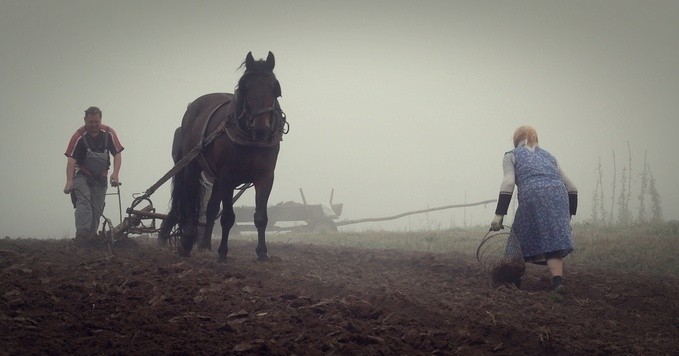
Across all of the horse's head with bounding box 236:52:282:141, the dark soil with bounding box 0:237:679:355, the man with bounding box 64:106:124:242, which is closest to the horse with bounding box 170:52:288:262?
the horse's head with bounding box 236:52:282:141

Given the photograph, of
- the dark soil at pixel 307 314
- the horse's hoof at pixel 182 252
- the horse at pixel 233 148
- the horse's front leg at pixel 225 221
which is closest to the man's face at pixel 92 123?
the horse at pixel 233 148

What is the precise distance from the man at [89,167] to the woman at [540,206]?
6.11 metres

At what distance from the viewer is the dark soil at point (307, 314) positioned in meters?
3.11

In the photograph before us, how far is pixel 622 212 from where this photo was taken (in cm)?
1585

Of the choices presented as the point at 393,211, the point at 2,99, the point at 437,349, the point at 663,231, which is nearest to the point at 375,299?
the point at 437,349

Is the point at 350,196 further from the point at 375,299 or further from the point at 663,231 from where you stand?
the point at 375,299

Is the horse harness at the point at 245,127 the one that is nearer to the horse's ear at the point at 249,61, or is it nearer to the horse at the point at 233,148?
the horse at the point at 233,148

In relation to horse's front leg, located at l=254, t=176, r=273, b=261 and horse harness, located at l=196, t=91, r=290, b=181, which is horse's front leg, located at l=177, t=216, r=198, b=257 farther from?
horse harness, located at l=196, t=91, r=290, b=181

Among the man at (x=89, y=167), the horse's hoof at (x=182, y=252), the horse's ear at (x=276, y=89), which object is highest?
the horse's ear at (x=276, y=89)

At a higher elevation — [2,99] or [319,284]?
[2,99]

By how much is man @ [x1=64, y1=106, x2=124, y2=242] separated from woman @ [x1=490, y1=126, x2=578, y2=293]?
241 inches

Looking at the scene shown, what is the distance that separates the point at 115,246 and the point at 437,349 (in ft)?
22.2

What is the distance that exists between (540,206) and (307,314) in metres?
3.32

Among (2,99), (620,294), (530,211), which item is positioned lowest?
(620,294)
